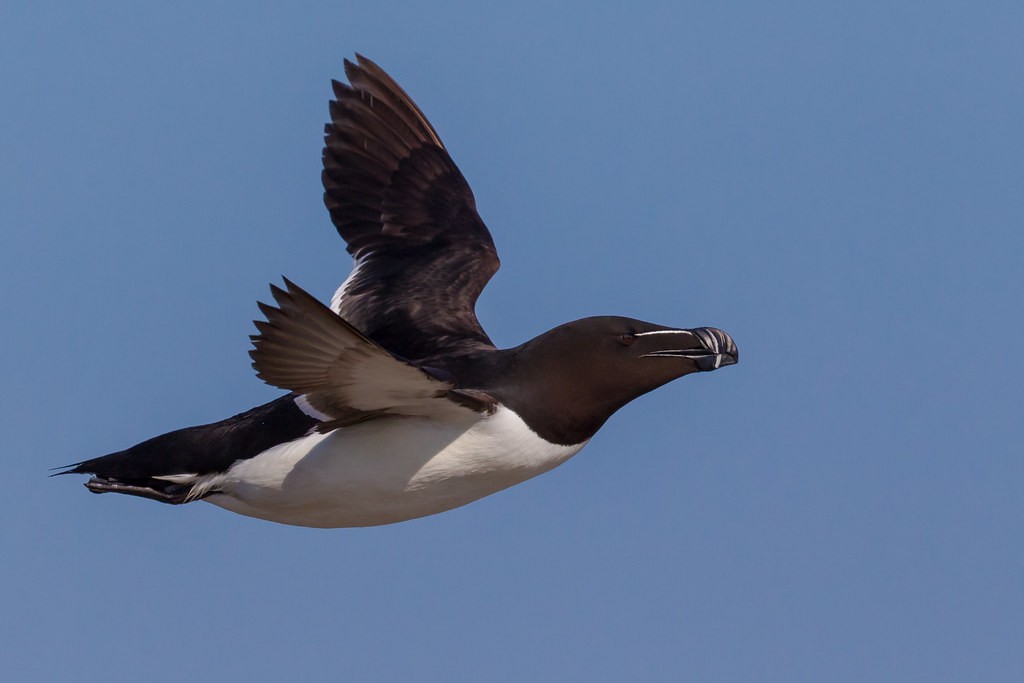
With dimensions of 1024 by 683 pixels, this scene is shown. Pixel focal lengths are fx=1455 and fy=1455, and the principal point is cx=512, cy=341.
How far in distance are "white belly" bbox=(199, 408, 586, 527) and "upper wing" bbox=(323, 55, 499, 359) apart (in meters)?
1.34

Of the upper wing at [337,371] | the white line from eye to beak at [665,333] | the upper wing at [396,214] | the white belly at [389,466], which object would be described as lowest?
the white belly at [389,466]

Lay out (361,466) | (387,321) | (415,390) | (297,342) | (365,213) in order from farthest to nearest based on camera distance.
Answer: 1. (365,213)
2. (387,321)
3. (361,466)
4. (415,390)
5. (297,342)

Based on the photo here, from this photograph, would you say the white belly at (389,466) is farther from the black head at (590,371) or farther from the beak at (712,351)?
the beak at (712,351)

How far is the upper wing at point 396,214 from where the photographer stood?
8.04 m

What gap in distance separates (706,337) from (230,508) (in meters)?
2.37

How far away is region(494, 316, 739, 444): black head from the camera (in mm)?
6539

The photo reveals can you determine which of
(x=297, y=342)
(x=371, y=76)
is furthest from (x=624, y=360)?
(x=371, y=76)

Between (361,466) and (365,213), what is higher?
(365,213)

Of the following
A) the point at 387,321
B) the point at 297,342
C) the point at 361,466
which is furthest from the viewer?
the point at 387,321

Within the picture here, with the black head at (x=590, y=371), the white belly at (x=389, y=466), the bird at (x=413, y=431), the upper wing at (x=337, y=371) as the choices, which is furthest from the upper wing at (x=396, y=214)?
the upper wing at (x=337, y=371)

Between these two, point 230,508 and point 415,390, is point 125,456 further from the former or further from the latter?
point 415,390

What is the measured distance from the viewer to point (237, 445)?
6.73 m

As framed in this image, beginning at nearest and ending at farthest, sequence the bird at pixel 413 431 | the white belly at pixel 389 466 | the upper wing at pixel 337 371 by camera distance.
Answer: the upper wing at pixel 337 371 < the bird at pixel 413 431 < the white belly at pixel 389 466

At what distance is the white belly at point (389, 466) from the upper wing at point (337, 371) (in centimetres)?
11
